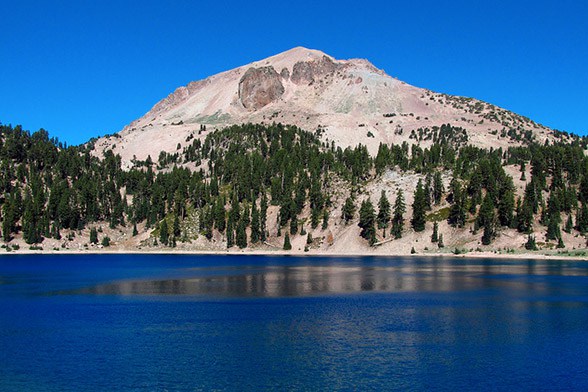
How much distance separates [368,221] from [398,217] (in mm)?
9971

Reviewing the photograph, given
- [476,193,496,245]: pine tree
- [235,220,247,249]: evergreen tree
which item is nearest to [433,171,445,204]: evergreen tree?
[476,193,496,245]: pine tree

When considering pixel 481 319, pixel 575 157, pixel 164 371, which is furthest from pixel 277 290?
pixel 575 157

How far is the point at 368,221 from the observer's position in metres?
180

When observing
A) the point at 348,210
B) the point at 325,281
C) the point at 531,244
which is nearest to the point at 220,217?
the point at 348,210

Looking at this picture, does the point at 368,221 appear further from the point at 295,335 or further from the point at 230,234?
the point at 295,335

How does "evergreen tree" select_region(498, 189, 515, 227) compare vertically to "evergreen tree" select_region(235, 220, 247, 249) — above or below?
above

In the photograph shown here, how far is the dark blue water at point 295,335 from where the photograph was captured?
3859 centimetres

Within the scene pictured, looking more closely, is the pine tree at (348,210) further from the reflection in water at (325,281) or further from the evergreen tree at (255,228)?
the reflection in water at (325,281)

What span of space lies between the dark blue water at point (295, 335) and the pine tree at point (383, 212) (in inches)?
3500

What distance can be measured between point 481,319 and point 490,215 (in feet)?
369

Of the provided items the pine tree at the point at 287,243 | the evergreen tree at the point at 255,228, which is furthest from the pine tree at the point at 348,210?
the evergreen tree at the point at 255,228

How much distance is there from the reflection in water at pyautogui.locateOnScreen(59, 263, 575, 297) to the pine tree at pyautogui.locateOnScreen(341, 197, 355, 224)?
66.1 metres

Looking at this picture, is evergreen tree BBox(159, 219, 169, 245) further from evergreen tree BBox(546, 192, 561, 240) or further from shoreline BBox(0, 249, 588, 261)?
evergreen tree BBox(546, 192, 561, 240)

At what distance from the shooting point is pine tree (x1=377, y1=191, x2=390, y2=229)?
7190 inches
